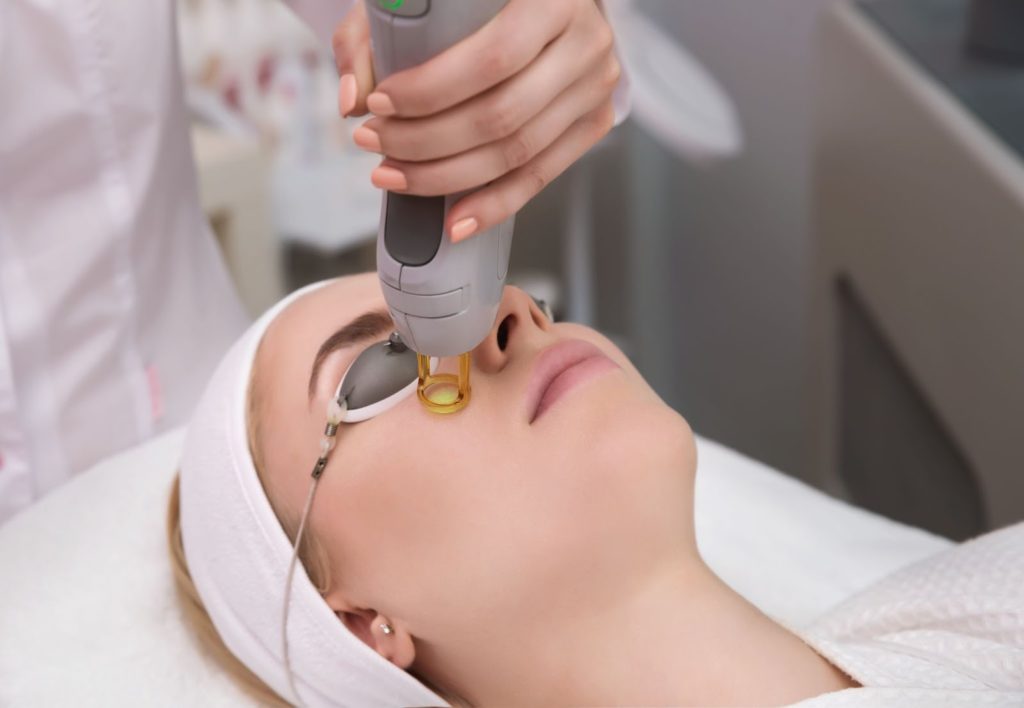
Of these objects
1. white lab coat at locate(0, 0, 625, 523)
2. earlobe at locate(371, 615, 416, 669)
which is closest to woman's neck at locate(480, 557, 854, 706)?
earlobe at locate(371, 615, 416, 669)

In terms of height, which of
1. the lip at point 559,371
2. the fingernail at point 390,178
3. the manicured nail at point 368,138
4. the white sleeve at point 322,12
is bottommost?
the lip at point 559,371

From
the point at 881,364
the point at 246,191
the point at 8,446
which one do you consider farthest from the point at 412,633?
the point at 881,364

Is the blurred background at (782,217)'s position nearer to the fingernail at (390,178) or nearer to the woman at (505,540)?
the woman at (505,540)

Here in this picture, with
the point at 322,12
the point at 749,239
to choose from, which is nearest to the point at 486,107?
the point at 322,12

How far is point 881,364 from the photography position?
181cm

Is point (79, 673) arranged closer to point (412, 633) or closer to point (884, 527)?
point (412, 633)

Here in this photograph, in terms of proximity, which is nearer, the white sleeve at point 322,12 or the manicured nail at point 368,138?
the manicured nail at point 368,138

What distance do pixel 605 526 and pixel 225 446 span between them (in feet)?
1.16

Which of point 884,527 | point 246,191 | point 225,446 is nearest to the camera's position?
point 225,446

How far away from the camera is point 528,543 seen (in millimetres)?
941

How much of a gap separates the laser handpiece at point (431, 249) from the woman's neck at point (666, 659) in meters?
0.30

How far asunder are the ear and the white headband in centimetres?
1

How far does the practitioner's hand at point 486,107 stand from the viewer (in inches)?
28.1

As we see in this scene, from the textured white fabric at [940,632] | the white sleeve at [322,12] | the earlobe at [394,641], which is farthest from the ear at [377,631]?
the white sleeve at [322,12]
